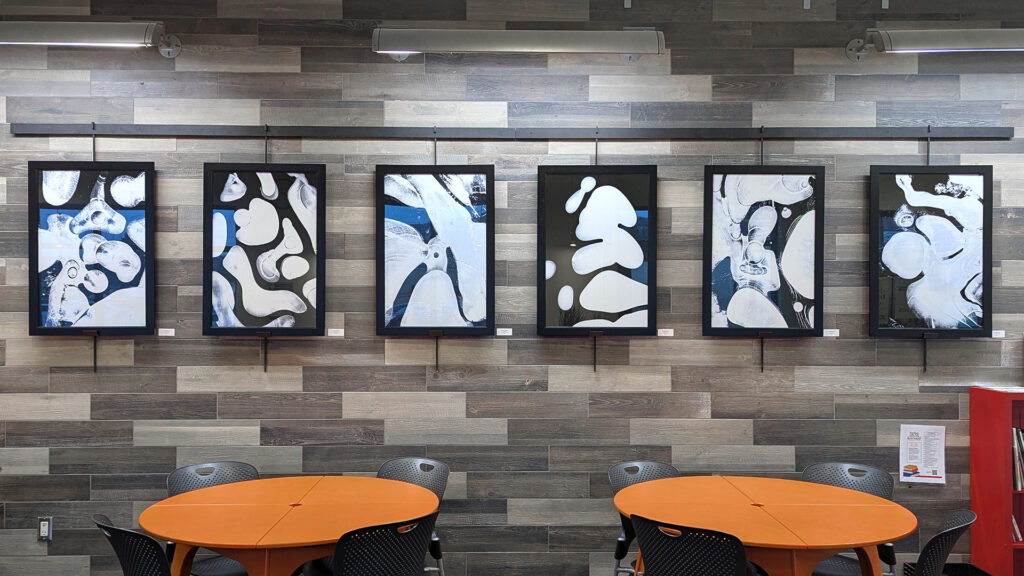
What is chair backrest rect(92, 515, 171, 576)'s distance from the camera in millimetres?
2496

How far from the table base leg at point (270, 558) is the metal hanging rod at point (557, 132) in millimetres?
2475

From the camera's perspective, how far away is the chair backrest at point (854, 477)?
3.45 meters

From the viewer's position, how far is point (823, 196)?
406cm

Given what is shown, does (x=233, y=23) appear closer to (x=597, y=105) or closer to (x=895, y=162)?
(x=597, y=105)

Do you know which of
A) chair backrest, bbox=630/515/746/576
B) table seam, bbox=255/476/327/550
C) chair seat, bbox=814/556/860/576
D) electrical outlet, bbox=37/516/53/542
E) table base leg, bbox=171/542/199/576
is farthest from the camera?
electrical outlet, bbox=37/516/53/542

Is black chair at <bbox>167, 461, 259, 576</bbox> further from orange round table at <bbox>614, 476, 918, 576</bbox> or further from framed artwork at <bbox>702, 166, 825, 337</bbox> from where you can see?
framed artwork at <bbox>702, 166, 825, 337</bbox>

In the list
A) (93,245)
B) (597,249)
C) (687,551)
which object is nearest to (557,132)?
(597,249)

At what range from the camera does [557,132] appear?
4094 mm

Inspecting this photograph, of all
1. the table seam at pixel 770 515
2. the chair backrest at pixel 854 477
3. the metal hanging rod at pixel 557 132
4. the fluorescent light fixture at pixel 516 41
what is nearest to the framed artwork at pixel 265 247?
the metal hanging rod at pixel 557 132

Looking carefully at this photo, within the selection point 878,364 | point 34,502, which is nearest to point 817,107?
point 878,364

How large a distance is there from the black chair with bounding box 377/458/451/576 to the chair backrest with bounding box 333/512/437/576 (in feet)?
2.59

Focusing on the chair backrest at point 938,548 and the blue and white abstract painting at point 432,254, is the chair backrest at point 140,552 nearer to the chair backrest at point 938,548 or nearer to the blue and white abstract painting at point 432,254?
the blue and white abstract painting at point 432,254

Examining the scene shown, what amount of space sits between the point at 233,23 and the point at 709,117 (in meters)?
3.01

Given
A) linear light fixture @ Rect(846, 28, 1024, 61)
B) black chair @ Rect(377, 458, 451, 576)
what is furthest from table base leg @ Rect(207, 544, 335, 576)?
linear light fixture @ Rect(846, 28, 1024, 61)
